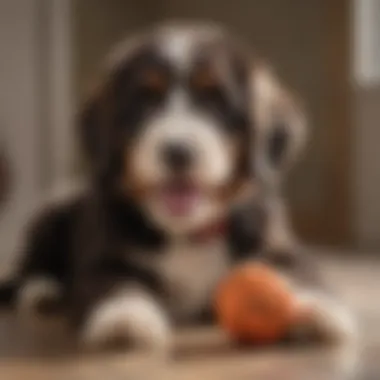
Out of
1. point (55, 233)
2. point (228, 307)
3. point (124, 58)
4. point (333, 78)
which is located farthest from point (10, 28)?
point (228, 307)

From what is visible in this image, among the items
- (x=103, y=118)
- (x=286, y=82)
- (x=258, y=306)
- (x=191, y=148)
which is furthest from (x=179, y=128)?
(x=286, y=82)

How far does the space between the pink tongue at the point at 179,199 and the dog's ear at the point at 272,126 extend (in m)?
0.13

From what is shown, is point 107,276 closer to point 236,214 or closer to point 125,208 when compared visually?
point 125,208

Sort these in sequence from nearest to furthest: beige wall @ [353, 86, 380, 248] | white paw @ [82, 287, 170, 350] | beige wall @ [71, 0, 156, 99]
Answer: white paw @ [82, 287, 170, 350] → beige wall @ [353, 86, 380, 248] → beige wall @ [71, 0, 156, 99]

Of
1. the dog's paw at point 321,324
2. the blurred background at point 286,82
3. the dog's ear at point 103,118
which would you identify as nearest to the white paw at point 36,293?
the dog's ear at point 103,118

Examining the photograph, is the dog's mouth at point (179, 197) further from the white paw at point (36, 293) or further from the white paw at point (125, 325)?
the white paw at point (36, 293)

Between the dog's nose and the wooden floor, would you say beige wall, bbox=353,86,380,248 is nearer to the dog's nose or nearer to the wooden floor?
the wooden floor

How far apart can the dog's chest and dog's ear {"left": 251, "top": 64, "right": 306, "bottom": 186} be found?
0.15 metres

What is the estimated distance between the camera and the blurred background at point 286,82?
3.20 metres

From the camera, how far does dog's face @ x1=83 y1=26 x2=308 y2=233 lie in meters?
1.50

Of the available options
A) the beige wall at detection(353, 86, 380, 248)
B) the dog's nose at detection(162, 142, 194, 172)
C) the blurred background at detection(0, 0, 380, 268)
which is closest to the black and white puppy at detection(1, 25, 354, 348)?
the dog's nose at detection(162, 142, 194, 172)

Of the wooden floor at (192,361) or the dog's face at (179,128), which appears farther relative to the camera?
the dog's face at (179,128)

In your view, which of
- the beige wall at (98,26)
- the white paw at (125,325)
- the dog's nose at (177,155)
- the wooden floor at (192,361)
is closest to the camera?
the wooden floor at (192,361)

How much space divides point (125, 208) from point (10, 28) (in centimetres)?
172
